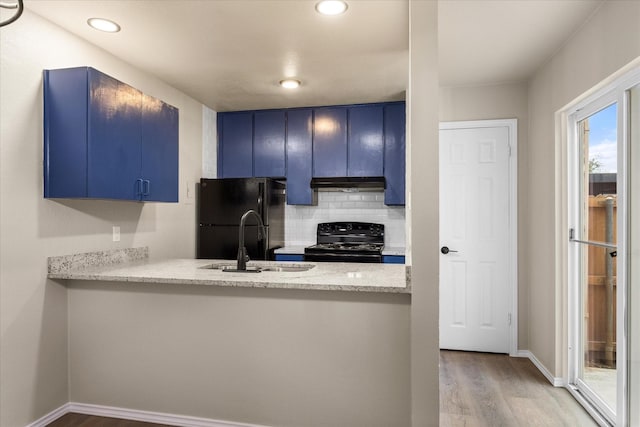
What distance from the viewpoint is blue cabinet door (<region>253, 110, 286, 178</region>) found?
4.60m

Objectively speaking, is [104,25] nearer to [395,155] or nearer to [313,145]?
[313,145]

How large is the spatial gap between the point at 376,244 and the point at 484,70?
77.8 inches

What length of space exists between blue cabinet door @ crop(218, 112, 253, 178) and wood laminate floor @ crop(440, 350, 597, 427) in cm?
284

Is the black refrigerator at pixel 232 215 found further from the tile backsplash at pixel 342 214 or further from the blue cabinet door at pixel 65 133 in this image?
the blue cabinet door at pixel 65 133

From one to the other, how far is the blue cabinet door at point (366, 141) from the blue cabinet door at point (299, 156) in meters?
0.46

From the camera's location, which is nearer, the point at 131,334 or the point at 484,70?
the point at 131,334

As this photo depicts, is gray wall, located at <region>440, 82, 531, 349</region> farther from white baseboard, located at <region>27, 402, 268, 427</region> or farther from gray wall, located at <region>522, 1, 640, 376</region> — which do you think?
white baseboard, located at <region>27, 402, 268, 427</region>

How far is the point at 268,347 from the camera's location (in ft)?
7.80

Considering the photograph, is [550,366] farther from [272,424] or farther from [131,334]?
[131,334]

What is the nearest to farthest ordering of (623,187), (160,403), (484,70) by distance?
1. (623,187)
2. (160,403)
3. (484,70)

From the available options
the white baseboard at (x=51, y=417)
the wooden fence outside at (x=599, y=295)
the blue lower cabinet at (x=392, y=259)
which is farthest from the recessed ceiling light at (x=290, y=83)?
the white baseboard at (x=51, y=417)

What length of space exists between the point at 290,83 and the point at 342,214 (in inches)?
63.8

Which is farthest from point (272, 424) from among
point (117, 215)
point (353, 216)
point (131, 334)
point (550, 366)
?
point (353, 216)

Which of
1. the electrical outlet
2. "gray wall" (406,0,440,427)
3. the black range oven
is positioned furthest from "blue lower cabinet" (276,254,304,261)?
"gray wall" (406,0,440,427)
